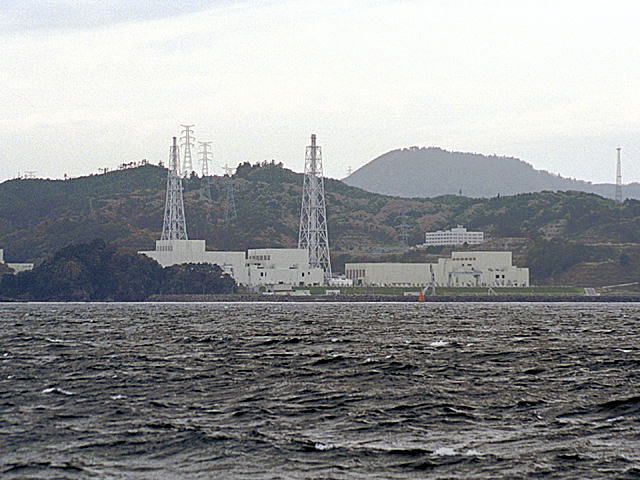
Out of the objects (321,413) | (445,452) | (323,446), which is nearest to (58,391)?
(321,413)

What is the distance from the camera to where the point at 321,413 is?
28.6m

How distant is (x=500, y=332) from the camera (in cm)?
7206

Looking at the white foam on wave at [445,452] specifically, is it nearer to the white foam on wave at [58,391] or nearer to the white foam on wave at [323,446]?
the white foam on wave at [323,446]

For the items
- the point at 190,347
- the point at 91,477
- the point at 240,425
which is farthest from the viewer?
the point at 190,347

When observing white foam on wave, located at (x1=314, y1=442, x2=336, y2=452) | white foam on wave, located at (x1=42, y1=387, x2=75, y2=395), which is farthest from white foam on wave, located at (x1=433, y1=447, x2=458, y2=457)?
white foam on wave, located at (x1=42, y1=387, x2=75, y2=395)

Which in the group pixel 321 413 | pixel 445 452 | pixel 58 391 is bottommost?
pixel 445 452

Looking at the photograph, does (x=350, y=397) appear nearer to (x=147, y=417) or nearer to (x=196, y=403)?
(x=196, y=403)

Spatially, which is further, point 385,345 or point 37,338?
point 37,338

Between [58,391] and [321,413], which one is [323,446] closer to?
[321,413]

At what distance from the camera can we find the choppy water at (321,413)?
72.6ft

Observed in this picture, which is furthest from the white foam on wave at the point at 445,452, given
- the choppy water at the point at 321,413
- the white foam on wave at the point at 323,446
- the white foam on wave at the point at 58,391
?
the white foam on wave at the point at 58,391

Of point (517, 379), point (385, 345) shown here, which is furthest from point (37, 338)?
point (517, 379)

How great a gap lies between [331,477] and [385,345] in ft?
117

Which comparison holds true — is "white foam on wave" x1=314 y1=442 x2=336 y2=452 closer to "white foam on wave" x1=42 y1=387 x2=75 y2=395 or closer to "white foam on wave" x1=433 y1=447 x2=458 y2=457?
"white foam on wave" x1=433 y1=447 x2=458 y2=457
